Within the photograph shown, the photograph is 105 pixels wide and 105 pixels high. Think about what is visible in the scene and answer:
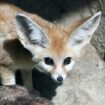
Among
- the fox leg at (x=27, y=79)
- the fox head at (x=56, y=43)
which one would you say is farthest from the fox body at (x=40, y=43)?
the fox leg at (x=27, y=79)

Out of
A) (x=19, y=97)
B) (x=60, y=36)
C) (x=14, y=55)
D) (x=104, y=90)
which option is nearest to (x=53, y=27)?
(x=60, y=36)

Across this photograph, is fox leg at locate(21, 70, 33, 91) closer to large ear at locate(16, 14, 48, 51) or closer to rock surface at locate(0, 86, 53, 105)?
large ear at locate(16, 14, 48, 51)

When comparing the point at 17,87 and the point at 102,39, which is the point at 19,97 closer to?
the point at 17,87

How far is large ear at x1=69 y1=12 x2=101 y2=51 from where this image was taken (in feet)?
14.2

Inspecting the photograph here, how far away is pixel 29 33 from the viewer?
14.3 ft

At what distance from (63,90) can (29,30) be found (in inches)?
48.1

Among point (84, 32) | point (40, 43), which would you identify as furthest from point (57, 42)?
point (84, 32)

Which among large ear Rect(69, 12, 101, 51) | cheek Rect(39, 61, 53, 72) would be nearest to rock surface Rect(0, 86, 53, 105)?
cheek Rect(39, 61, 53, 72)

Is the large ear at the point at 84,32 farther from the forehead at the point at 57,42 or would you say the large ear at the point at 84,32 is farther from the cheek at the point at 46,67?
the cheek at the point at 46,67

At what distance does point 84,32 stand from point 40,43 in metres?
0.43

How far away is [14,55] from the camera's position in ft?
15.3

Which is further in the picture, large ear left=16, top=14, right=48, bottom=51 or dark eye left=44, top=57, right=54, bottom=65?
dark eye left=44, top=57, right=54, bottom=65

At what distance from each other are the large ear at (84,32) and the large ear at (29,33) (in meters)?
0.27

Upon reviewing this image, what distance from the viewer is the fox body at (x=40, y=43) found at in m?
4.33
